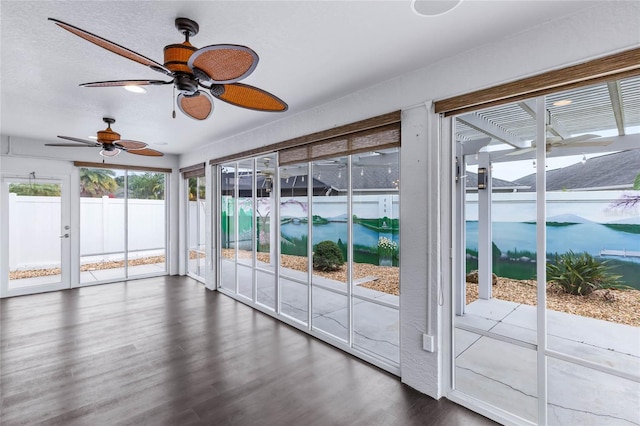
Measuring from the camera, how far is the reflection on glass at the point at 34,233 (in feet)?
18.1

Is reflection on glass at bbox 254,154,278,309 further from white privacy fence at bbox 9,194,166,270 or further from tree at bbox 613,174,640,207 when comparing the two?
tree at bbox 613,174,640,207

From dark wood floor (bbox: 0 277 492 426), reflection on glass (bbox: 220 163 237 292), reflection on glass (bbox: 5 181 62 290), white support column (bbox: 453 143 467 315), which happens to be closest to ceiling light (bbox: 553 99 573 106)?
white support column (bbox: 453 143 467 315)

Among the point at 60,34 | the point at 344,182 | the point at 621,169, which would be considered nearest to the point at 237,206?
the point at 344,182

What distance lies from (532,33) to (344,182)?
83.3 inches

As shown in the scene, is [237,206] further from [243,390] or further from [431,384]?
[431,384]

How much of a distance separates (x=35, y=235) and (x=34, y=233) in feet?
0.13

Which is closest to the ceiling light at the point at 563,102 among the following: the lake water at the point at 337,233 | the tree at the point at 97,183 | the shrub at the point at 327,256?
the lake water at the point at 337,233

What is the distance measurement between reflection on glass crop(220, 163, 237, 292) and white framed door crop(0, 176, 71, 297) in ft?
9.86

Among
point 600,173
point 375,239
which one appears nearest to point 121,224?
point 375,239

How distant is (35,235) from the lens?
226 inches

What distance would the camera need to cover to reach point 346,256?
3.65 meters

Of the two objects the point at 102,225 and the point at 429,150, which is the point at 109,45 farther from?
the point at 102,225

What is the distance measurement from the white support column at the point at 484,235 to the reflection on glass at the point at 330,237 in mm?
1389

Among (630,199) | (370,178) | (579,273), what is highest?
(370,178)
